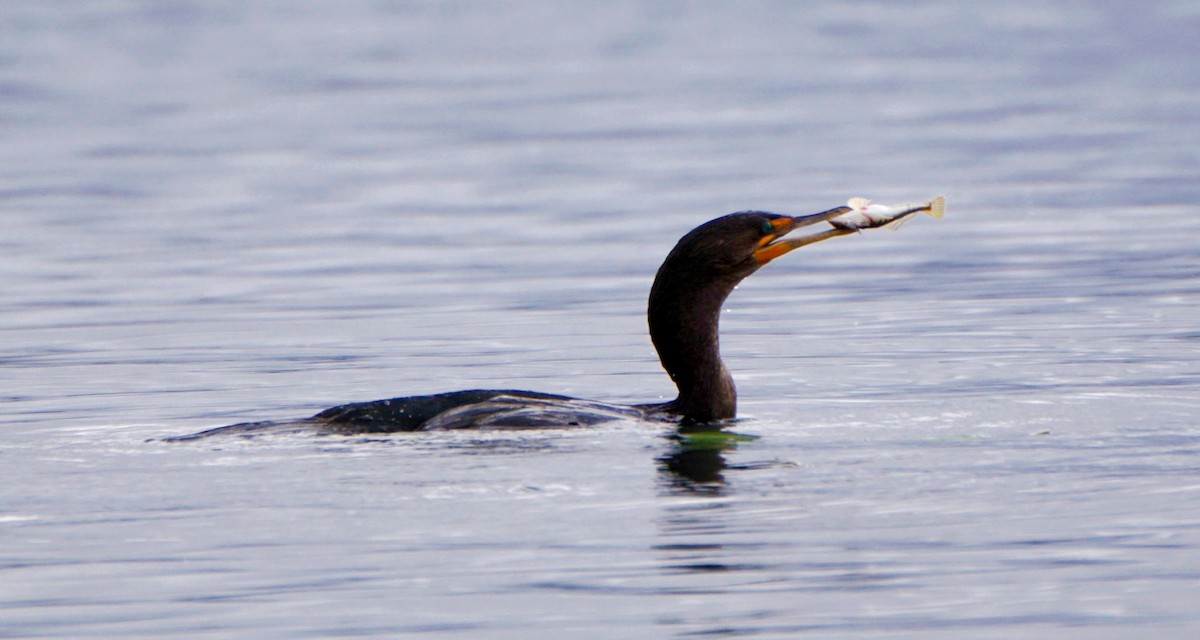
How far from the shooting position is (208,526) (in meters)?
8.57

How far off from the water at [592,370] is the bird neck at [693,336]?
245 millimetres

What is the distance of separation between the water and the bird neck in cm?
25

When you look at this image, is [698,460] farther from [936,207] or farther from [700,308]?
[936,207]

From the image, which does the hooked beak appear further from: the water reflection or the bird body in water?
the water reflection

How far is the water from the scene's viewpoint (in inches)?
302

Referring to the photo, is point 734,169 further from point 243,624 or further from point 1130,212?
point 243,624

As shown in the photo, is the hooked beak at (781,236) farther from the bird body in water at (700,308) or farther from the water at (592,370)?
the water at (592,370)

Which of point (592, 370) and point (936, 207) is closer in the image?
point (936, 207)

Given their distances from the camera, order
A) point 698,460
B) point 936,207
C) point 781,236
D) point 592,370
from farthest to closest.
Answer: point 592,370 → point 936,207 → point 781,236 → point 698,460

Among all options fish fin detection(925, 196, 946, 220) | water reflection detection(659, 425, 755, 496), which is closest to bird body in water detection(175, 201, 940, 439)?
fish fin detection(925, 196, 946, 220)

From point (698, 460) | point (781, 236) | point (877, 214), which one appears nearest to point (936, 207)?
point (877, 214)

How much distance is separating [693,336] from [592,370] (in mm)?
2393

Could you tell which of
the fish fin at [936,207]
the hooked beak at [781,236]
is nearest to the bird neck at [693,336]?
the hooked beak at [781,236]

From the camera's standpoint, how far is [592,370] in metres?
13.3
